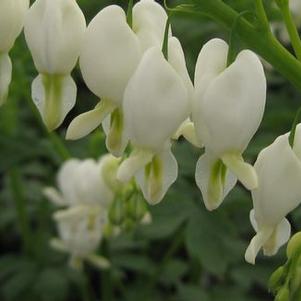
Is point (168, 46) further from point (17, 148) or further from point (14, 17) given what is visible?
point (17, 148)

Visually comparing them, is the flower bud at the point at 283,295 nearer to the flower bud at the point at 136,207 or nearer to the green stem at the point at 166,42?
the green stem at the point at 166,42

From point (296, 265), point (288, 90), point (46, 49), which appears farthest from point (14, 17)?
point (288, 90)

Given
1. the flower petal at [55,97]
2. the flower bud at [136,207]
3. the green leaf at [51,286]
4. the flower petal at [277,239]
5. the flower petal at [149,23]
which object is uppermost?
the flower petal at [149,23]

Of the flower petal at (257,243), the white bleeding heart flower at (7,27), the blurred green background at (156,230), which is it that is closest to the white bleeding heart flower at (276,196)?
the flower petal at (257,243)

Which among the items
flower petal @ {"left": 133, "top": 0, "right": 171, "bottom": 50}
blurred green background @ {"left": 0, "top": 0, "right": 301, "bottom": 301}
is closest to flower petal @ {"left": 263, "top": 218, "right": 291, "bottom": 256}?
flower petal @ {"left": 133, "top": 0, "right": 171, "bottom": 50}

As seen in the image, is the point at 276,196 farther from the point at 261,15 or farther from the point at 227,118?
the point at 261,15
